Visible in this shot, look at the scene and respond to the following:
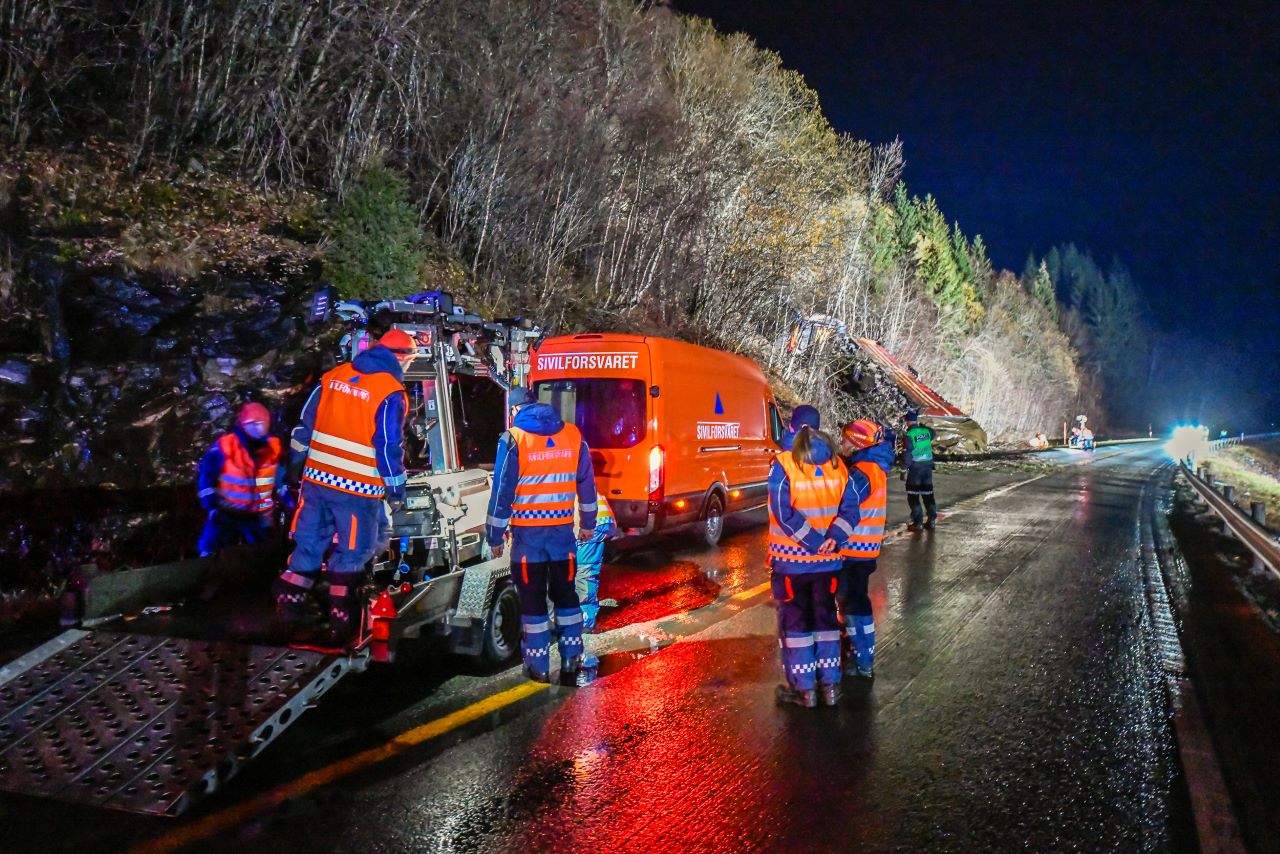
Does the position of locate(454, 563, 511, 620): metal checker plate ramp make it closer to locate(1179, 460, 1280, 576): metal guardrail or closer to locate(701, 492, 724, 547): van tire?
locate(701, 492, 724, 547): van tire

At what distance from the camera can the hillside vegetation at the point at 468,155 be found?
481 inches

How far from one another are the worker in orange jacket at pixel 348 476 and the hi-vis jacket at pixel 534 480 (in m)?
0.61

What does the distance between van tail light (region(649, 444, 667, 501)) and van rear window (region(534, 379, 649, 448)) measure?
0.78 ft

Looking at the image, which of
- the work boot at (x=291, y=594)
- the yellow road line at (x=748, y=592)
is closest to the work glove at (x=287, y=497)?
the work boot at (x=291, y=594)

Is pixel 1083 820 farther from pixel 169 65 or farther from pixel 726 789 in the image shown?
pixel 169 65

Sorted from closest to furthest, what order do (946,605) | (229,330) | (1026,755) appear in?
(1026,755) < (946,605) < (229,330)

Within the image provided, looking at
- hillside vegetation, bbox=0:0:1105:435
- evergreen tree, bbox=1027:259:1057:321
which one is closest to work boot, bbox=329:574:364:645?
hillside vegetation, bbox=0:0:1105:435

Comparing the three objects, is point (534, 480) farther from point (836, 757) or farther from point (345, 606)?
point (836, 757)

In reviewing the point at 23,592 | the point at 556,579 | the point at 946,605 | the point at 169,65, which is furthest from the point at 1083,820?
the point at 169,65

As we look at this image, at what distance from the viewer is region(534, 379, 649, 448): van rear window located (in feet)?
31.4

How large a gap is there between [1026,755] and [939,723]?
0.53 meters

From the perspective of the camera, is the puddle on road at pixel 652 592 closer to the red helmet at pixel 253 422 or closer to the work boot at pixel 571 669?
the work boot at pixel 571 669

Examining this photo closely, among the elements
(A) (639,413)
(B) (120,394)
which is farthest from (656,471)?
(B) (120,394)

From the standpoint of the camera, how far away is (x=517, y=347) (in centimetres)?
665
